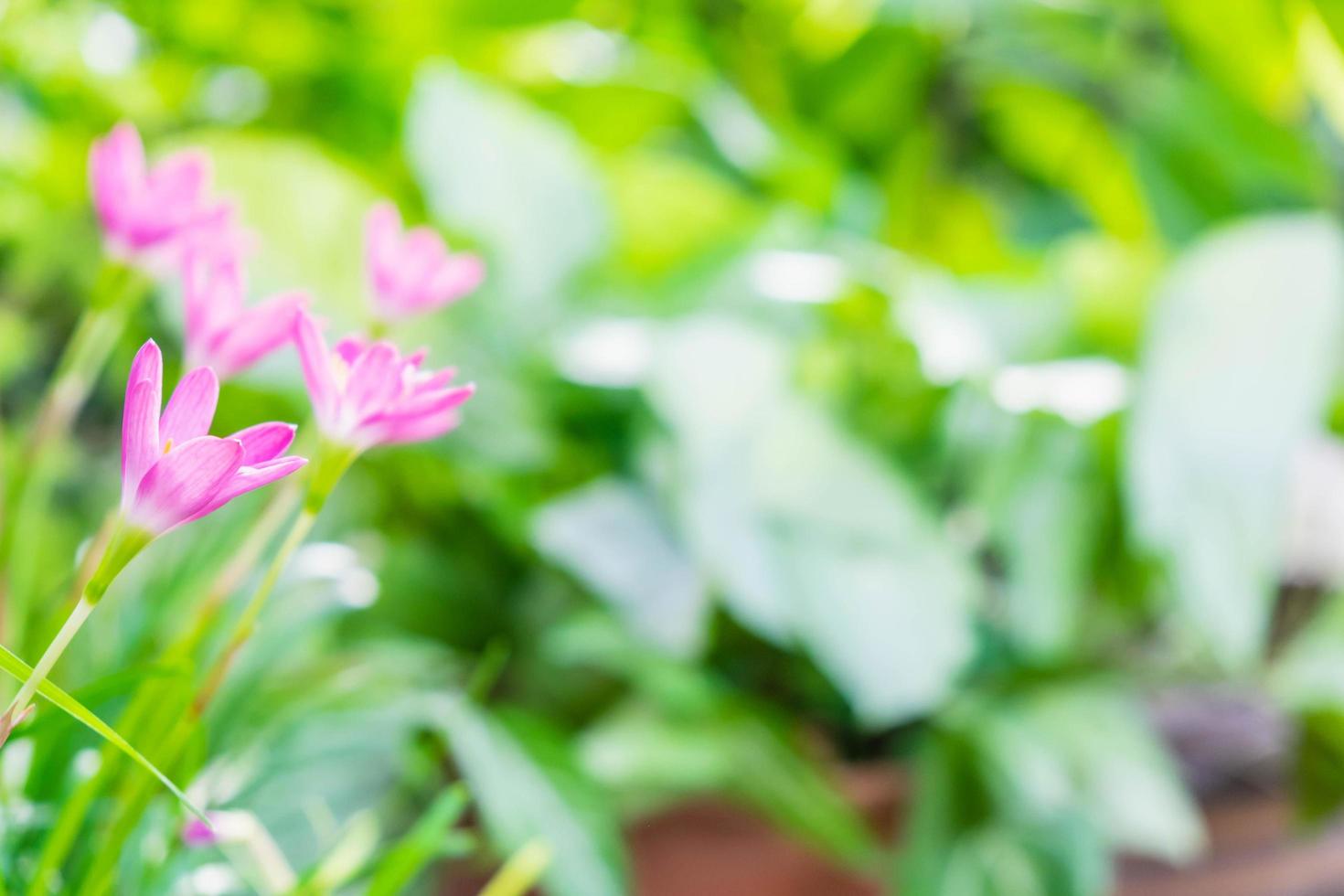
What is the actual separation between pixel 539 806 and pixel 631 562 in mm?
85

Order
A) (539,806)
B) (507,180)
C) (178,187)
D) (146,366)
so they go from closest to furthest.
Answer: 1. (146,366)
2. (178,187)
3. (539,806)
4. (507,180)

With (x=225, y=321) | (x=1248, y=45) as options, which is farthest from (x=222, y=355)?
(x=1248, y=45)

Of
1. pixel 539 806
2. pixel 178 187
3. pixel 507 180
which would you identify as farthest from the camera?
pixel 507 180

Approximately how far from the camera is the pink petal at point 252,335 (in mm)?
174

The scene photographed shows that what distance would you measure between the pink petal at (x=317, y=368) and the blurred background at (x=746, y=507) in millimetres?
92

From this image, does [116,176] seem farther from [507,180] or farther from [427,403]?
[507,180]

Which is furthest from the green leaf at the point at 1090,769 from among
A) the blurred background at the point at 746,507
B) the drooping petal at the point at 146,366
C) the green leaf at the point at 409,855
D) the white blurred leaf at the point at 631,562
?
the drooping petal at the point at 146,366

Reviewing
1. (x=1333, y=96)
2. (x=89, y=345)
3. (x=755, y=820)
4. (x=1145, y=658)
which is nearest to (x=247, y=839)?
(x=89, y=345)

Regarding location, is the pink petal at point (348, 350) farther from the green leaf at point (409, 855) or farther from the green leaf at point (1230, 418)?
the green leaf at point (1230, 418)

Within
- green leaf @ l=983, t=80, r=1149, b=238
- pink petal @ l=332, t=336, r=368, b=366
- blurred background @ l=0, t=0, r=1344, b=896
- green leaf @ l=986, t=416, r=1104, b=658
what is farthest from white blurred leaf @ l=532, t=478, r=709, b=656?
green leaf @ l=983, t=80, r=1149, b=238

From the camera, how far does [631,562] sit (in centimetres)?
37

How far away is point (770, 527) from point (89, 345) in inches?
8.1

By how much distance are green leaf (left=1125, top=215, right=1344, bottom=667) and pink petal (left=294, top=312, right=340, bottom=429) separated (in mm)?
274

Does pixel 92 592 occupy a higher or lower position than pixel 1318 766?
higher
